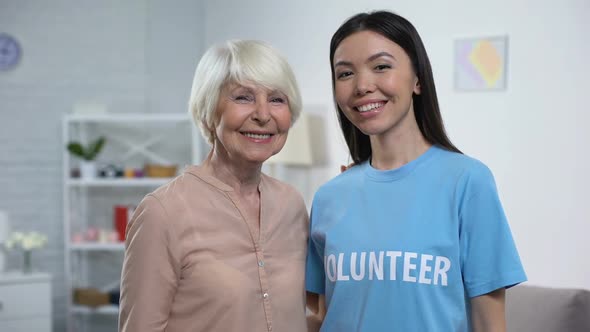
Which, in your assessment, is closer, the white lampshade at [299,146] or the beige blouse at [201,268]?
the beige blouse at [201,268]

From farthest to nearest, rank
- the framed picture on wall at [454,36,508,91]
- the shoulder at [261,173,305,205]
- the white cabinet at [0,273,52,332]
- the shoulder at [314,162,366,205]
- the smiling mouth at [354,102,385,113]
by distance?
1. the white cabinet at [0,273,52,332]
2. the framed picture on wall at [454,36,508,91]
3. the shoulder at [261,173,305,205]
4. the shoulder at [314,162,366,205]
5. the smiling mouth at [354,102,385,113]

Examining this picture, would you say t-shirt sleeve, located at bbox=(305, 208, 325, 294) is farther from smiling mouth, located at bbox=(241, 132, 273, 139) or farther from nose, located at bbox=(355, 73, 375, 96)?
nose, located at bbox=(355, 73, 375, 96)

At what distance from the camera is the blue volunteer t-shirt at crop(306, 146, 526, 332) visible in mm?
1483

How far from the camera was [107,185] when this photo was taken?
540 centimetres

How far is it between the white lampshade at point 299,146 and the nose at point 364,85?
272 cm

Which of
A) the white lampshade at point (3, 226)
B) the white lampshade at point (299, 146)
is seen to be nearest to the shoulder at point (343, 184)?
the white lampshade at point (299, 146)

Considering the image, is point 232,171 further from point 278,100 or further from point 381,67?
point 381,67

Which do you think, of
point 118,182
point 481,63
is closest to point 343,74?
point 481,63

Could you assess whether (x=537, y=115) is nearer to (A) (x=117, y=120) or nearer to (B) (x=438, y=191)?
(B) (x=438, y=191)

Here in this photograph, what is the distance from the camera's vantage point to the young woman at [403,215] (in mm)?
1492

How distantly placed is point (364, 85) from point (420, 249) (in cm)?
36

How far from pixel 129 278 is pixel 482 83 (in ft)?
8.66

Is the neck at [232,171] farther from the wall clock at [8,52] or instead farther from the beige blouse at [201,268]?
the wall clock at [8,52]

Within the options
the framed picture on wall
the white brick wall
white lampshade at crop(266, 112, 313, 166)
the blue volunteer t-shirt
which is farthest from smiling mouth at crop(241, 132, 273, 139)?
the white brick wall
